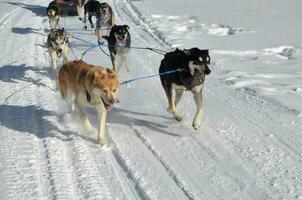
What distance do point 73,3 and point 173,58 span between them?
9564 millimetres

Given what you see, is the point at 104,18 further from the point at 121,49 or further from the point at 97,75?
the point at 97,75

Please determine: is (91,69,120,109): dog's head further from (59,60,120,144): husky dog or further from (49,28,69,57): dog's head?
(49,28,69,57): dog's head

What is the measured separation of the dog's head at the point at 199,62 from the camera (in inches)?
192

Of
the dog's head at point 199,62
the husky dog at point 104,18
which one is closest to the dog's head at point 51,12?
the husky dog at point 104,18

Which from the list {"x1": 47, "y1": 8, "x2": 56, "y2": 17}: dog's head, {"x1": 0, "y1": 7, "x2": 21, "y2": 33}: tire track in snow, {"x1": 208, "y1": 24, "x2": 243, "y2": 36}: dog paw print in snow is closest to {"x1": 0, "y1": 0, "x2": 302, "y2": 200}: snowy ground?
{"x1": 208, "y1": 24, "x2": 243, "y2": 36}: dog paw print in snow

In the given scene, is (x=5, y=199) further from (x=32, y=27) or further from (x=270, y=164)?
(x=32, y=27)

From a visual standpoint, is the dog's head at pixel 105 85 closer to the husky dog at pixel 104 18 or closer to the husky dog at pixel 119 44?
the husky dog at pixel 119 44

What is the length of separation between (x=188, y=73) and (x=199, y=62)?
0.58 feet

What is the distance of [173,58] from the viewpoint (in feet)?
17.3

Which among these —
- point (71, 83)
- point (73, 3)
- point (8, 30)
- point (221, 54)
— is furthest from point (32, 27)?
point (71, 83)

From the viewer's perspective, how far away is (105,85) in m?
4.44

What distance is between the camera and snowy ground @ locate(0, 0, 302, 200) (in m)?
3.96

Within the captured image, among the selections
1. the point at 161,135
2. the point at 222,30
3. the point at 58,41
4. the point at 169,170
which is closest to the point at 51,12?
the point at 222,30

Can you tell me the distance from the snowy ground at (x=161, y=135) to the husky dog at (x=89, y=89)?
0.79 feet
